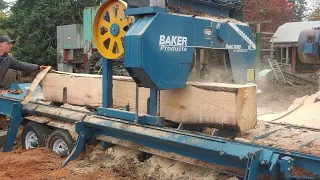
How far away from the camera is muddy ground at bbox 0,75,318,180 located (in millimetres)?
4477

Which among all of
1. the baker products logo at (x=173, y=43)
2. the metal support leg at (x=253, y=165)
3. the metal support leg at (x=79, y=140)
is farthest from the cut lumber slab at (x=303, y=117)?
the metal support leg at (x=79, y=140)

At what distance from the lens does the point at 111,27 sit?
480 centimetres

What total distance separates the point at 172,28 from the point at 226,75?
1.43m

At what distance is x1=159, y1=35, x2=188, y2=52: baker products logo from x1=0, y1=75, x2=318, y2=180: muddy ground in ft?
4.33

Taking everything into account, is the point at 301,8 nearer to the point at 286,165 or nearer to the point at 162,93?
the point at 162,93

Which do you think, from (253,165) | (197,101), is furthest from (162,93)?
(253,165)

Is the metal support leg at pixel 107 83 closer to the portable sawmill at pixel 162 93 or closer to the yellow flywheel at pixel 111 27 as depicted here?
the portable sawmill at pixel 162 93

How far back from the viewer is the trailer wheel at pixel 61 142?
5.55 m

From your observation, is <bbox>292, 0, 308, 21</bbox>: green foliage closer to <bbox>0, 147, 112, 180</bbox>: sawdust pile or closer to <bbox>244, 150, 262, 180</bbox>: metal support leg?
<bbox>0, 147, 112, 180</bbox>: sawdust pile

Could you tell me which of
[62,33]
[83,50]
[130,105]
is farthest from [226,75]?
[62,33]

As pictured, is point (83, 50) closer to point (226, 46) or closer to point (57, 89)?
point (57, 89)

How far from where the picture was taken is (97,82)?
568cm

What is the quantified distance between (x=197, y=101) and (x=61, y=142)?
2378 millimetres

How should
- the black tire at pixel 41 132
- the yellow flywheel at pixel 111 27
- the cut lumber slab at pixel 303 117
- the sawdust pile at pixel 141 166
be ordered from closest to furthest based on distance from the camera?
the sawdust pile at pixel 141 166 → the yellow flywheel at pixel 111 27 → the black tire at pixel 41 132 → the cut lumber slab at pixel 303 117
